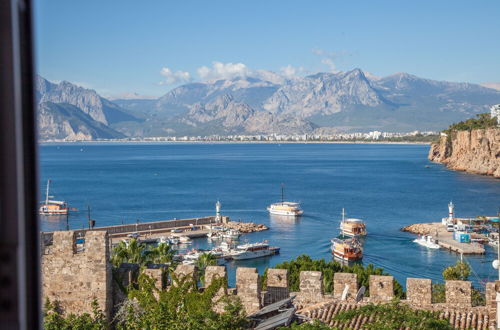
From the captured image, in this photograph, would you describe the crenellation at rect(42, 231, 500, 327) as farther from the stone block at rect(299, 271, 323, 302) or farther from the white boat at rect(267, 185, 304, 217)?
the white boat at rect(267, 185, 304, 217)

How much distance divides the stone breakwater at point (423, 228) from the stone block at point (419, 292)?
40.7m

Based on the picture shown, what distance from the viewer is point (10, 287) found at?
3.19ft

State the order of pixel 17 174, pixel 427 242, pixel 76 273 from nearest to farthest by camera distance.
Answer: pixel 17 174 < pixel 76 273 < pixel 427 242

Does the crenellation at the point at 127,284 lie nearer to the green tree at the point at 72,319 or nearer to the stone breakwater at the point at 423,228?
the green tree at the point at 72,319

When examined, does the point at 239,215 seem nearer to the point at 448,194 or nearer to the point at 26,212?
the point at 448,194

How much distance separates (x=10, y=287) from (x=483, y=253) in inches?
1794

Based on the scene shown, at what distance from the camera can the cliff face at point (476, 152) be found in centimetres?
10081

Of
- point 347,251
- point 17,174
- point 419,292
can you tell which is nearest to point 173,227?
point 347,251

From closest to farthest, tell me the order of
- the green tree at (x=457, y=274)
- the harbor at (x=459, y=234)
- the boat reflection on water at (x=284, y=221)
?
the green tree at (x=457, y=274)
the harbor at (x=459, y=234)
the boat reflection on water at (x=284, y=221)

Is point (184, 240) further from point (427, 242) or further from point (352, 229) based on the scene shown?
point (427, 242)

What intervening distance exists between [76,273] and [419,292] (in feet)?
20.1

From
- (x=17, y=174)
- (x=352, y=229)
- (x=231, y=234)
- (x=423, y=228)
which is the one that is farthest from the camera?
(x=423, y=228)

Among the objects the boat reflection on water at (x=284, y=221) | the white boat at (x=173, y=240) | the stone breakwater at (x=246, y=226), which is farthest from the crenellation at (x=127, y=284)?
the boat reflection on water at (x=284, y=221)

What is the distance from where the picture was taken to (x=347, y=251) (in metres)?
41.9
